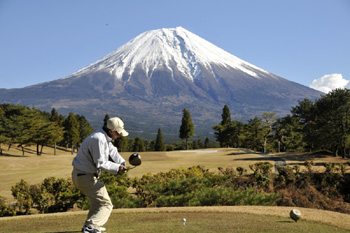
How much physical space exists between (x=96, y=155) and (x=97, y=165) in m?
0.19

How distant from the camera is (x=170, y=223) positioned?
26.0 ft

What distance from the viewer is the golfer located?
6055mm

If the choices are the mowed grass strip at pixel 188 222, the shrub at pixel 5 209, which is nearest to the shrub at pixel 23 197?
the shrub at pixel 5 209

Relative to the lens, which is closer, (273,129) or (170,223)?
(170,223)

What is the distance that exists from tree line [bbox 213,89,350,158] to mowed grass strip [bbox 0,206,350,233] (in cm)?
3606

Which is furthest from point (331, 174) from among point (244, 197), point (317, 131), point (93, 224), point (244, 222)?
point (317, 131)

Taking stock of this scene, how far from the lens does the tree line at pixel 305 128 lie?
41719mm

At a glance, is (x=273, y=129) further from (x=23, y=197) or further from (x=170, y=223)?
(x=170, y=223)

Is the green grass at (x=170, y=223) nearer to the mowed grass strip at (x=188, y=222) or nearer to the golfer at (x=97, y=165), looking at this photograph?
the mowed grass strip at (x=188, y=222)

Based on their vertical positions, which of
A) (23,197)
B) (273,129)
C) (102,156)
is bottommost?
(23,197)

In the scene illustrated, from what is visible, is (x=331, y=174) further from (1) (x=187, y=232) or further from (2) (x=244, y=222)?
(1) (x=187, y=232)

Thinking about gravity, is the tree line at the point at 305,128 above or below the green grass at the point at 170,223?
above

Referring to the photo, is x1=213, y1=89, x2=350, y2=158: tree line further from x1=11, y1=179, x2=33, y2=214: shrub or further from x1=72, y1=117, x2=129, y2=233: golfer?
x1=72, y1=117, x2=129, y2=233: golfer

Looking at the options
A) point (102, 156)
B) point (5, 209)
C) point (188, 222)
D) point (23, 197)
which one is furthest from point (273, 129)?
point (102, 156)
